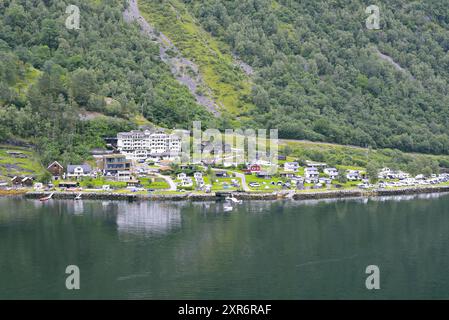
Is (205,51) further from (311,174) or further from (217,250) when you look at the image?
(217,250)

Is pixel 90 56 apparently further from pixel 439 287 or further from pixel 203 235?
pixel 439 287

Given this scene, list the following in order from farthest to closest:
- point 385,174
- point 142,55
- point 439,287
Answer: point 142,55
point 385,174
point 439,287

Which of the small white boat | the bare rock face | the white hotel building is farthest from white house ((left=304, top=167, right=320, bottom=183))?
the bare rock face

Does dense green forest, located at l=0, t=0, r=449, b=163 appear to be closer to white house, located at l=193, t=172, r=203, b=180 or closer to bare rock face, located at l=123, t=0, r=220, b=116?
bare rock face, located at l=123, t=0, r=220, b=116

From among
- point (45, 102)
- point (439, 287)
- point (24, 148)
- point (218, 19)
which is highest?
point (218, 19)

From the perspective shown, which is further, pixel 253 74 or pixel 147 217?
pixel 253 74

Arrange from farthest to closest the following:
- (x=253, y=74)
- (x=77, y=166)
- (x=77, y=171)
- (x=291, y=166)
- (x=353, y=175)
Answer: (x=253, y=74) → (x=353, y=175) → (x=291, y=166) → (x=77, y=166) → (x=77, y=171)

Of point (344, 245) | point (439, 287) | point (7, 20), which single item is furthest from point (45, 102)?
point (439, 287)

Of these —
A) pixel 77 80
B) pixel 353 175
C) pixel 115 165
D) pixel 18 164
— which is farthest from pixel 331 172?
pixel 18 164
